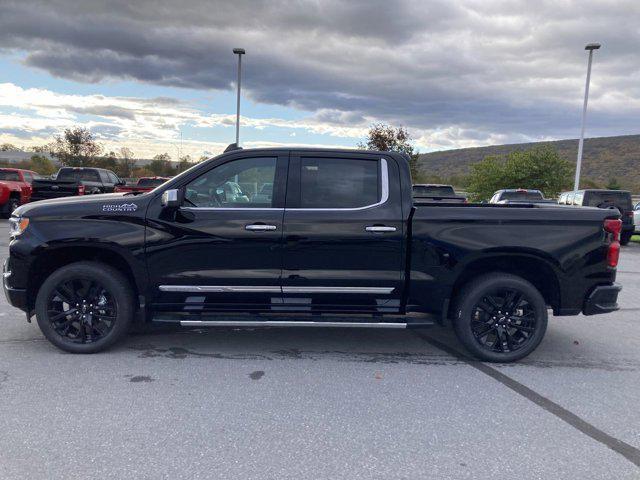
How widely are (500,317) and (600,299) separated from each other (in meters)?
0.94

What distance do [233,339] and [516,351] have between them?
9.16ft

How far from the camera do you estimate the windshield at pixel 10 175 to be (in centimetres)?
1891

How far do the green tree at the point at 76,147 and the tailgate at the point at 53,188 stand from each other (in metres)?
32.0

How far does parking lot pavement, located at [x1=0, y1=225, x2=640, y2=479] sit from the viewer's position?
318cm

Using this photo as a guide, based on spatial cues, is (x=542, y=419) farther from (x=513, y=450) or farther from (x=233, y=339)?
(x=233, y=339)

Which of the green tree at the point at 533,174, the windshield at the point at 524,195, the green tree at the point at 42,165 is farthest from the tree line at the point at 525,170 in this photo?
the green tree at the point at 42,165

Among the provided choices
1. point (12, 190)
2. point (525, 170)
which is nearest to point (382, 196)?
point (12, 190)

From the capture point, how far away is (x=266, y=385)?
4.38 m

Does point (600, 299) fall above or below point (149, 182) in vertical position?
below

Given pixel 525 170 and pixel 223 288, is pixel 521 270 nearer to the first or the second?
pixel 223 288

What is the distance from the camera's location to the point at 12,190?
1758 centimetres

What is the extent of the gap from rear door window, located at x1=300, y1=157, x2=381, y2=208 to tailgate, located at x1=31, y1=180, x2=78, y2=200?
48.0 feet

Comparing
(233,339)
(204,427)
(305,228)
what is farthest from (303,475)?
(233,339)

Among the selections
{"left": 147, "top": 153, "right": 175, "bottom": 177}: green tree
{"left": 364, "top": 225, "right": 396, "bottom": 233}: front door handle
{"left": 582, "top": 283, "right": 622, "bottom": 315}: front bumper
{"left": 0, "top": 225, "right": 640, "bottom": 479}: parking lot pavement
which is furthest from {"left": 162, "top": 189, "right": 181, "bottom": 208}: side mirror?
{"left": 147, "top": 153, "right": 175, "bottom": 177}: green tree
